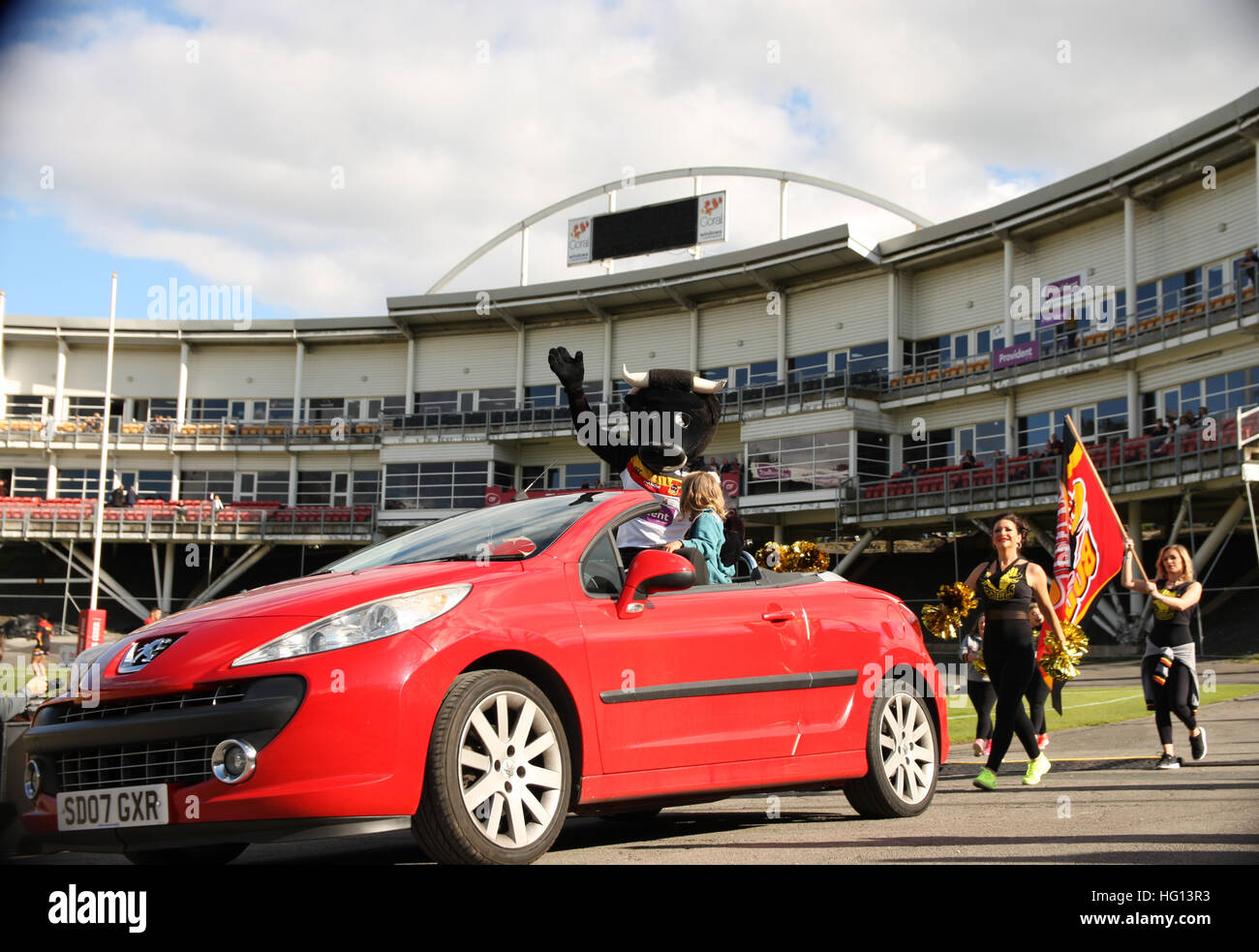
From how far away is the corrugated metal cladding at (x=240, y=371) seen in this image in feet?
182

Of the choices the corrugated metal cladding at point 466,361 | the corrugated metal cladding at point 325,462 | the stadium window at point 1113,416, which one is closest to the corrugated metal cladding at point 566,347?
the corrugated metal cladding at point 466,361

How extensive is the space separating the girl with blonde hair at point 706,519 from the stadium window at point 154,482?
→ 52.1 metres

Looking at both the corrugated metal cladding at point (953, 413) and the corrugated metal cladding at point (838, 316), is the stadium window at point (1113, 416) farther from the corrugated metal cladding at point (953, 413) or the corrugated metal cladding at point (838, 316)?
the corrugated metal cladding at point (838, 316)

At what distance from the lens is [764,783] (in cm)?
578

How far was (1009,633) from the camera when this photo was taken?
8.41m

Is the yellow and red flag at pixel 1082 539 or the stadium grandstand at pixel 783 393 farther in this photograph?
the stadium grandstand at pixel 783 393

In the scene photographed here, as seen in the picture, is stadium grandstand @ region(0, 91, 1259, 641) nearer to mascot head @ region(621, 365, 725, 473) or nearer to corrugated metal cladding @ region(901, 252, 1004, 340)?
corrugated metal cladding @ region(901, 252, 1004, 340)

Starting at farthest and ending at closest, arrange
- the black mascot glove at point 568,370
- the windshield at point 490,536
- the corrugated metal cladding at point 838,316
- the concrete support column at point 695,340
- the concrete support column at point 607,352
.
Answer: the concrete support column at point 607,352, the concrete support column at point 695,340, the corrugated metal cladding at point 838,316, the black mascot glove at point 568,370, the windshield at point 490,536

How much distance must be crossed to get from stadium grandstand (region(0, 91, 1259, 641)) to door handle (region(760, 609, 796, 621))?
2379 centimetres

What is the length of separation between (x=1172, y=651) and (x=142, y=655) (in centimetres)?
837

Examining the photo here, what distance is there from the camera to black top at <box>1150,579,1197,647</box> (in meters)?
10.2

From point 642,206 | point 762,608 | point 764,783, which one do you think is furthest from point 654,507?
point 642,206

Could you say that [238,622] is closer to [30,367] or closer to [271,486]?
[271,486]
